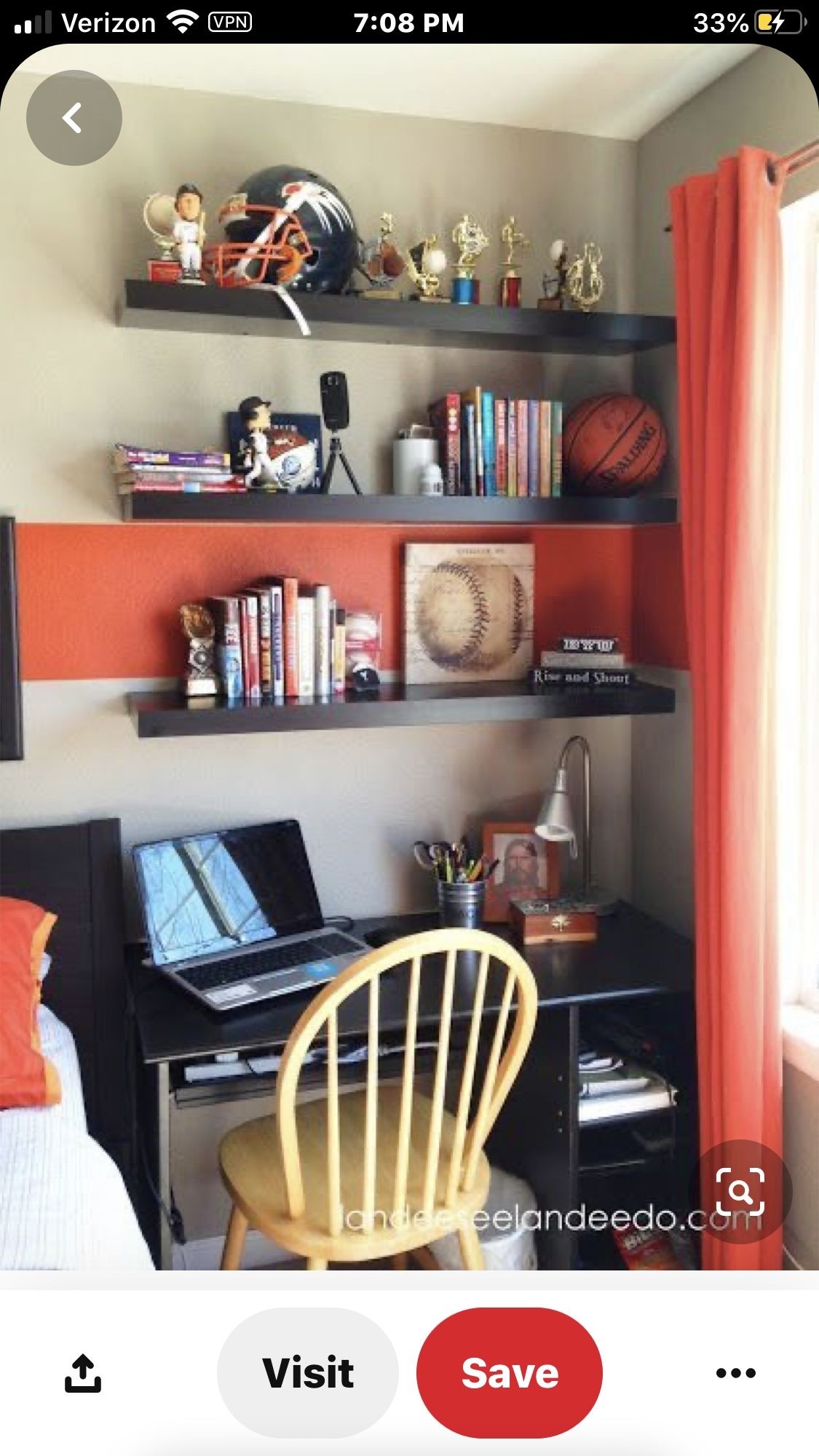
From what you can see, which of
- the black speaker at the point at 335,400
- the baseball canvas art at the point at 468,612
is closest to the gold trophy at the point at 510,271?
the black speaker at the point at 335,400

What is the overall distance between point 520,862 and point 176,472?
843 mm

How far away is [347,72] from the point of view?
2.39 feet

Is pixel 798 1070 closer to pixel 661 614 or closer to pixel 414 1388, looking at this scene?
pixel 661 614

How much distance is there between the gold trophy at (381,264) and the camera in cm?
173

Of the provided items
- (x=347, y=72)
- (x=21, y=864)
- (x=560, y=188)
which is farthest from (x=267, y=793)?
(x=347, y=72)

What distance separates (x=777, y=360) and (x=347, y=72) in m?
0.83

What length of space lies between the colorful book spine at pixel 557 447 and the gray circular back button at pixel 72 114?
4.35 ft

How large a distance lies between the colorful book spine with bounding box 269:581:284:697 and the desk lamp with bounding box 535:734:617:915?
48cm

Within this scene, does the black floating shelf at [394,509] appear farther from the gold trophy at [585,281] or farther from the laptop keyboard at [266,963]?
the laptop keyboard at [266,963]

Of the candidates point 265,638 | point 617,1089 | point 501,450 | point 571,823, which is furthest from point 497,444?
point 617,1089

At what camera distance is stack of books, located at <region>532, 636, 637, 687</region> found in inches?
73.6

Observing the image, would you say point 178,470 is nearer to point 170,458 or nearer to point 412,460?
point 170,458

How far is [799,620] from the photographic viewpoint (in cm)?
151

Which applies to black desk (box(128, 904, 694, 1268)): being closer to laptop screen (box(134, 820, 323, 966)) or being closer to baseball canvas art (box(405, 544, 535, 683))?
laptop screen (box(134, 820, 323, 966))
